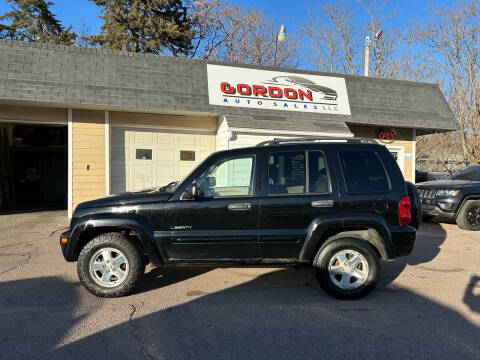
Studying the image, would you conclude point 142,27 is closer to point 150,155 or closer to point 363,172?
point 150,155

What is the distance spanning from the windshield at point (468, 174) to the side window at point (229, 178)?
780cm

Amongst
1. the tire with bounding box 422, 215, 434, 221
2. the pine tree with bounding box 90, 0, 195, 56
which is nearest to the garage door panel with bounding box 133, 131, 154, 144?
the tire with bounding box 422, 215, 434, 221

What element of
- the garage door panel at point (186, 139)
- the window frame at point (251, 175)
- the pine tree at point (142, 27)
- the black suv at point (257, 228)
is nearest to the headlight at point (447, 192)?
the black suv at point (257, 228)

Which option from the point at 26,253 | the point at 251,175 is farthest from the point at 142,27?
the point at 251,175

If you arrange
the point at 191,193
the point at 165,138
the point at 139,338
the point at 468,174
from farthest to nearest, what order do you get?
the point at 165,138 → the point at 468,174 → the point at 191,193 → the point at 139,338

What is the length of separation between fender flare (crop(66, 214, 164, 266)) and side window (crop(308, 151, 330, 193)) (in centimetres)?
204

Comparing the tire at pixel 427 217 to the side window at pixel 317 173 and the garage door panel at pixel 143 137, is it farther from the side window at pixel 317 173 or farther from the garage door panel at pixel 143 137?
the garage door panel at pixel 143 137

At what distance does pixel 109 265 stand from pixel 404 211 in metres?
3.69

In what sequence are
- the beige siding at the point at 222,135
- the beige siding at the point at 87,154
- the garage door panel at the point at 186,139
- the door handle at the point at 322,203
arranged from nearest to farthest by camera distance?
the door handle at the point at 322,203 < the beige siding at the point at 87,154 < the beige siding at the point at 222,135 < the garage door panel at the point at 186,139

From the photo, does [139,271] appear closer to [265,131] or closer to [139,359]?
[139,359]

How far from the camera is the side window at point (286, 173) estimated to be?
4188 mm

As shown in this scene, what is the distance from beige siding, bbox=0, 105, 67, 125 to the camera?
9422 mm

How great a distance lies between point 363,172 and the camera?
14.0ft

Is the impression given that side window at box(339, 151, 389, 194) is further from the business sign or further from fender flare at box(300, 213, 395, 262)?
the business sign
